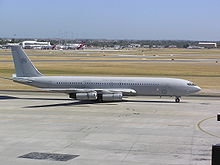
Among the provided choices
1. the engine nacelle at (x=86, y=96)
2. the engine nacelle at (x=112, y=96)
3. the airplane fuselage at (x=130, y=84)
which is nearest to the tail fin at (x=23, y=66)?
the airplane fuselage at (x=130, y=84)

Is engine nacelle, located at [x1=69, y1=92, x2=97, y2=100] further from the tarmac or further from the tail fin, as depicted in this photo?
the tail fin

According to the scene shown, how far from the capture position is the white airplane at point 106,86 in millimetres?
52312

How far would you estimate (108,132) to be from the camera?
34250mm

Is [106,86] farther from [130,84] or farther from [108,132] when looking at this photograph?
[108,132]

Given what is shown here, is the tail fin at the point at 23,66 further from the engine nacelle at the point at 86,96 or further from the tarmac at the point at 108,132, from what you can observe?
the engine nacelle at the point at 86,96

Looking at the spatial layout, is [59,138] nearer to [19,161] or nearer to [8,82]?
[19,161]

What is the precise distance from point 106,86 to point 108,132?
20.3 metres

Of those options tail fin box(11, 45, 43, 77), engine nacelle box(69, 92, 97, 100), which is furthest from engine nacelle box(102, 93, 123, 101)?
tail fin box(11, 45, 43, 77)

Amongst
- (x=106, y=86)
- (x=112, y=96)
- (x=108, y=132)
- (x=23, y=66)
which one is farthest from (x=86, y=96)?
(x=108, y=132)

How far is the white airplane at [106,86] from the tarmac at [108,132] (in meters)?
1.33

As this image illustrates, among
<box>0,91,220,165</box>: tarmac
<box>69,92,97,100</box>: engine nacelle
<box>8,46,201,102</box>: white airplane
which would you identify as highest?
<box>8,46,201,102</box>: white airplane

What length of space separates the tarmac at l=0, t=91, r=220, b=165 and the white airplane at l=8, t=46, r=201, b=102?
133 cm

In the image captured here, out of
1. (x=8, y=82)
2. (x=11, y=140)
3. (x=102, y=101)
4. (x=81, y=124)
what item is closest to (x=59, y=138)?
(x=11, y=140)

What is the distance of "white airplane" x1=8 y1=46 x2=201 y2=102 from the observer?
52.3 m
